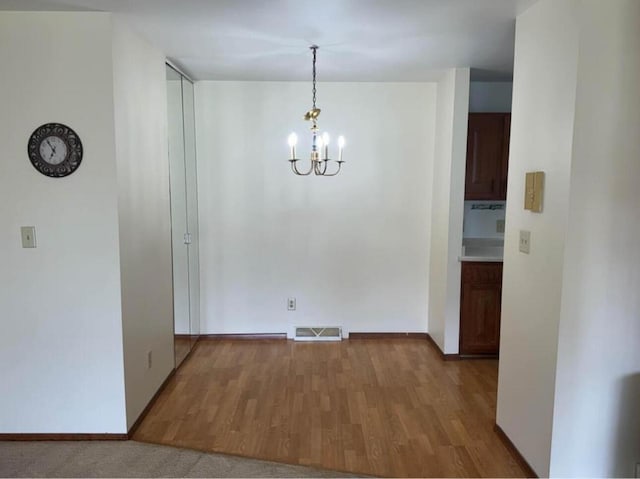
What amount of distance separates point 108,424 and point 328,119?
10.2 ft

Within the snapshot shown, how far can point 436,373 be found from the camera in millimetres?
3611

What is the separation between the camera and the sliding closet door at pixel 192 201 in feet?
12.8

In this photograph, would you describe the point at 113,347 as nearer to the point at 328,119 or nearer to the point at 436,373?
the point at 436,373

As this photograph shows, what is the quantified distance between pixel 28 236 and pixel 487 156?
3624 millimetres

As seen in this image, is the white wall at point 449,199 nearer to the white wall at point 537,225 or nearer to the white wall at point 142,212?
the white wall at point 537,225

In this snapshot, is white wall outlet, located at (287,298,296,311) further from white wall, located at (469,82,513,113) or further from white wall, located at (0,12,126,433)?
white wall, located at (469,82,513,113)

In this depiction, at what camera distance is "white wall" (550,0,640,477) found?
188 cm

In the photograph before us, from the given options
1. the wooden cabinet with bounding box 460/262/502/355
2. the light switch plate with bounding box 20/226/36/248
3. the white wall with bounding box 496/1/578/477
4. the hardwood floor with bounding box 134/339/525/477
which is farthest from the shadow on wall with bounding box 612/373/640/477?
the light switch plate with bounding box 20/226/36/248

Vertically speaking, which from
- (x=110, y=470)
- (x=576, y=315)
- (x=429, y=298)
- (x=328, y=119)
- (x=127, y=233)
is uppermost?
(x=328, y=119)

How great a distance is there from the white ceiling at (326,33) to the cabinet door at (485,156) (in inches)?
16.6

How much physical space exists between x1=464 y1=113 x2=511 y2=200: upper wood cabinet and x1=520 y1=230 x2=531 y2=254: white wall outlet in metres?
1.64

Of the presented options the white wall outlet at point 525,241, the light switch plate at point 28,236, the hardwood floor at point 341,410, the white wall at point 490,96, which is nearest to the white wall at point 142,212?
the hardwood floor at point 341,410

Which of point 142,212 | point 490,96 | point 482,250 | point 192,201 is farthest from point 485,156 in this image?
point 142,212

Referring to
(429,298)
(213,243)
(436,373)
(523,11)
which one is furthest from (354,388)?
(523,11)
